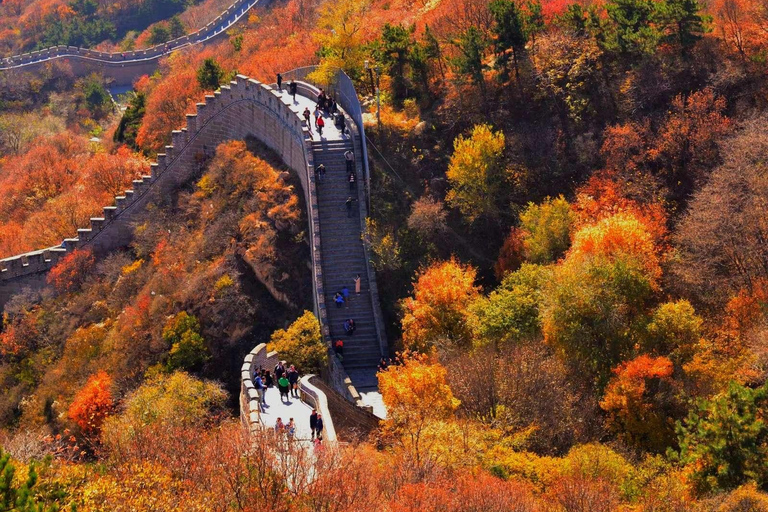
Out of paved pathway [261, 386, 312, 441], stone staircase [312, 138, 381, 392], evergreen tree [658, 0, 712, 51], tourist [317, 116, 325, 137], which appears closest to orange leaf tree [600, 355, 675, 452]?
paved pathway [261, 386, 312, 441]

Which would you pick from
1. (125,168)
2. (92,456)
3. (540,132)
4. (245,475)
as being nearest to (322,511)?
(245,475)

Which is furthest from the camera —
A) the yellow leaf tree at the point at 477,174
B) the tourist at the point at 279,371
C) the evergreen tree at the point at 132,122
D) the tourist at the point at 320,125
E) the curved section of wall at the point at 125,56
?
the curved section of wall at the point at 125,56

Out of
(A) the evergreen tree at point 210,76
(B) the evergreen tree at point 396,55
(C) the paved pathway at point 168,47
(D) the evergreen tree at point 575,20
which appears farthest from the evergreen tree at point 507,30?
(C) the paved pathway at point 168,47

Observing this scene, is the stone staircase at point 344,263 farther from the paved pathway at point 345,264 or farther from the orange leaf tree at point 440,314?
the orange leaf tree at point 440,314

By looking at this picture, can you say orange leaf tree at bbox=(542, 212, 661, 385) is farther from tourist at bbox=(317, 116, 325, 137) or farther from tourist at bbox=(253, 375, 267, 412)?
tourist at bbox=(317, 116, 325, 137)

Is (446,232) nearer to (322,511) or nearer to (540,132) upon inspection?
(540,132)

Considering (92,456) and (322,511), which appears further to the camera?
(92,456)

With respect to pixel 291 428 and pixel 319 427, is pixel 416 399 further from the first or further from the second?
pixel 291 428

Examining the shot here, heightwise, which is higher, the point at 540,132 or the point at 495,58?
the point at 495,58
